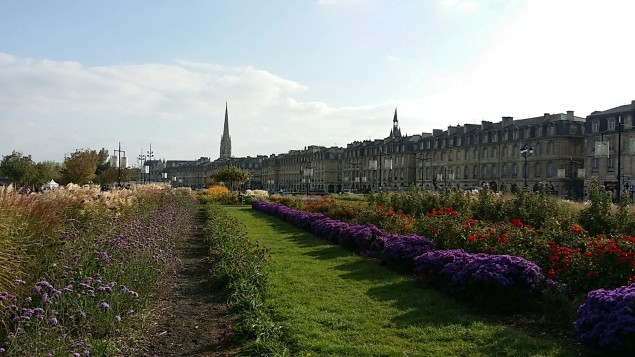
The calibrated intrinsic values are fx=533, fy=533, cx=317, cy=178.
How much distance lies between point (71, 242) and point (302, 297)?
12.0ft

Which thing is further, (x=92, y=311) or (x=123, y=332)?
(x=123, y=332)

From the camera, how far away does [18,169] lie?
52406 mm

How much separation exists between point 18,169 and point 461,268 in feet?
178

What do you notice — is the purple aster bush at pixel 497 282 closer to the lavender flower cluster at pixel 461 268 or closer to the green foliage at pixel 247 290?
the lavender flower cluster at pixel 461 268

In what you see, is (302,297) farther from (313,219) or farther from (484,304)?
(313,219)

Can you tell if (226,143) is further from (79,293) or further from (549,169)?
(79,293)

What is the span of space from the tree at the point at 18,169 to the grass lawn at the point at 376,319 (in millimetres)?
49316

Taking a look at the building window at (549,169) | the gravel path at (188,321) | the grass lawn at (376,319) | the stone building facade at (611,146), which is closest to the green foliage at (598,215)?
the grass lawn at (376,319)

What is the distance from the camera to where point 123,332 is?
6285 mm

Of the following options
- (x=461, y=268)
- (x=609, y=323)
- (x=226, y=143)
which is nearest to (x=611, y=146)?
(x=461, y=268)

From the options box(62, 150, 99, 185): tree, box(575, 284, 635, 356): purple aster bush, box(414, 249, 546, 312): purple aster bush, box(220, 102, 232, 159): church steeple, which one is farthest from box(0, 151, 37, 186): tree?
box(220, 102, 232, 159): church steeple

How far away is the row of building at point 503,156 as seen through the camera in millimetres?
57938

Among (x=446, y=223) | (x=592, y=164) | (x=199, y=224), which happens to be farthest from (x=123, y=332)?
(x=592, y=164)

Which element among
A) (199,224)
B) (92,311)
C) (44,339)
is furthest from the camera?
(199,224)
